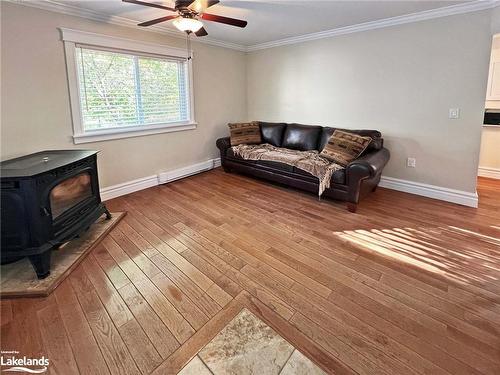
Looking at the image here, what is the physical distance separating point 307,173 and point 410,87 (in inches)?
71.9

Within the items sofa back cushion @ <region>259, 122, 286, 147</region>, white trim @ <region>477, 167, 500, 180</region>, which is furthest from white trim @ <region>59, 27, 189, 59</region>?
white trim @ <region>477, 167, 500, 180</region>

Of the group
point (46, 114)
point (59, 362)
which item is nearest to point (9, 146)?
point (46, 114)

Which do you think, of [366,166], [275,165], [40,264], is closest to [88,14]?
[40,264]

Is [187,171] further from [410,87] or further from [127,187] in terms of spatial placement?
[410,87]

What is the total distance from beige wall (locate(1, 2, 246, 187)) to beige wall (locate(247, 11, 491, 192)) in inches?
81.4

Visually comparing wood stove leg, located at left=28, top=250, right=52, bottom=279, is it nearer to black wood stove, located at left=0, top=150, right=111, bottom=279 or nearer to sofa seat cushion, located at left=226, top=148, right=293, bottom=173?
black wood stove, located at left=0, top=150, right=111, bottom=279

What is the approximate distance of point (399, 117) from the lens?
3.81 metres

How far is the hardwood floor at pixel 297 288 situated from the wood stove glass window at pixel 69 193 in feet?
1.56

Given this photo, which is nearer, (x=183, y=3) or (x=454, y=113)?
(x=183, y=3)

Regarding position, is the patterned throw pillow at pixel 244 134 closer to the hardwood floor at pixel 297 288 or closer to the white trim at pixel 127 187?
the white trim at pixel 127 187

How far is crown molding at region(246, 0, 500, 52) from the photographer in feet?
9.84

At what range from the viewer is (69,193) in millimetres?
2455

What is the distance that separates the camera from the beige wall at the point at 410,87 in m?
3.21

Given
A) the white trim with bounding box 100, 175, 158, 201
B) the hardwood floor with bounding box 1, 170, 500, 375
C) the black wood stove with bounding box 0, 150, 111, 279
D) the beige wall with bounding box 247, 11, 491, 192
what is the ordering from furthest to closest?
the white trim with bounding box 100, 175, 158, 201, the beige wall with bounding box 247, 11, 491, 192, the black wood stove with bounding box 0, 150, 111, 279, the hardwood floor with bounding box 1, 170, 500, 375
